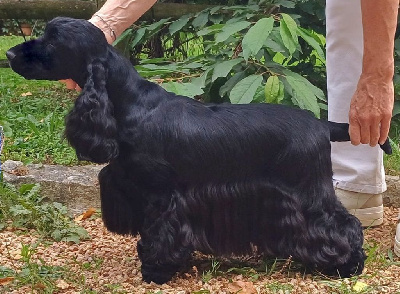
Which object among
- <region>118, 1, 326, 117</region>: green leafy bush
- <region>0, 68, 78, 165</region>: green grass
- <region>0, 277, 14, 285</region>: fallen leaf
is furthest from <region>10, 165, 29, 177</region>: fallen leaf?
<region>0, 277, 14, 285</region>: fallen leaf

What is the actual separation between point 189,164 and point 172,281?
15.8 inches

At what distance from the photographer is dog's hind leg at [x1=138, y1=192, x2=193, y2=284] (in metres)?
2.20

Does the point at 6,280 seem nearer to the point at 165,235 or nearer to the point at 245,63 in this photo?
the point at 165,235

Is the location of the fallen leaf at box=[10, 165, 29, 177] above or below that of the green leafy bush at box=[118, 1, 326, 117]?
below

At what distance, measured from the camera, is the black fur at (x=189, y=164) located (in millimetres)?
2148

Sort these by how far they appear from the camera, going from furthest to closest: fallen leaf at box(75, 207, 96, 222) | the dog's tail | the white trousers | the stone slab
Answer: the stone slab, fallen leaf at box(75, 207, 96, 222), the white trousers, the dog's tail

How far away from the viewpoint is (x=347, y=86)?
2.89 m

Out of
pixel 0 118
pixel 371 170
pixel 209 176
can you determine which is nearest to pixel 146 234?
pixel 209 176

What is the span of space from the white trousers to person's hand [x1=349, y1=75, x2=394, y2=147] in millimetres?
530

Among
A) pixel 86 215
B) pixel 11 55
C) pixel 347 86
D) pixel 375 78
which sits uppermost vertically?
pixel 11 55

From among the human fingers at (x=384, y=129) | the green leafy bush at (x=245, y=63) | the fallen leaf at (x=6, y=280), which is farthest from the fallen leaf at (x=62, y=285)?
the human fingers at (x=384, y=129)

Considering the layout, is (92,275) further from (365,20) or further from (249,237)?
(365,20)

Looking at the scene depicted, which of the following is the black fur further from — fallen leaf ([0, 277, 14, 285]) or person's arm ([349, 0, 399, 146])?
fallen leaf ([0, 277, 14, 285])

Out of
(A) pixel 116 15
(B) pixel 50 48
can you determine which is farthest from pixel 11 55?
(A) pixel 116 15
